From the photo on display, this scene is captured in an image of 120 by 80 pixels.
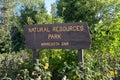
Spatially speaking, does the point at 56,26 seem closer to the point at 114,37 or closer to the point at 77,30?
→ the point at 77,30

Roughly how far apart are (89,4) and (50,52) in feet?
95.3

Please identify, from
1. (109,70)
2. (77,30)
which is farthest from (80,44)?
(109,70)

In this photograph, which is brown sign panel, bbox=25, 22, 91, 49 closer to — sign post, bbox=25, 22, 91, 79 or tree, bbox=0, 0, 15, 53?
sign post, bbox=25, 22, 91, 79

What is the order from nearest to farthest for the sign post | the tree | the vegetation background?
the vegetation background
the sign post
the tree

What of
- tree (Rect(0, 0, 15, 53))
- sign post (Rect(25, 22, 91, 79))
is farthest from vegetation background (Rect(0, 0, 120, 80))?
sign post (Rect(25, 22, 91, 79))

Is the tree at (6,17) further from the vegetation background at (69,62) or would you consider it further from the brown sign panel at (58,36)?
the brown sign panel at (58,36)

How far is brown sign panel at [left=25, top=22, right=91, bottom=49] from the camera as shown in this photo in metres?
6.95

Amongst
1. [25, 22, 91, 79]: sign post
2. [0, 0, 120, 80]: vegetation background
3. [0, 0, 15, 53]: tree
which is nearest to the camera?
[0, 0, 120, 80]: vegetation background

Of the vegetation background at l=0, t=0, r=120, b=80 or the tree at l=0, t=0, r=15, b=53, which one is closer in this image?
the vegetation background at l=0, t=0, r=120, b=80

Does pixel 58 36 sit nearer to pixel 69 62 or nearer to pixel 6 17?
pixel 69 62

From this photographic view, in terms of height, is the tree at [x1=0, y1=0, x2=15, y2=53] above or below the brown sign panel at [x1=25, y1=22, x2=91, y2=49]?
below

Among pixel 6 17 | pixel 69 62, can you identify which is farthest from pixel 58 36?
pixel 6 17

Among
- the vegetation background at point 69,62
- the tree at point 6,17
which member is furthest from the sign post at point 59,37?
the tree at point 6,17

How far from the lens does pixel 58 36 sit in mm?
7137
